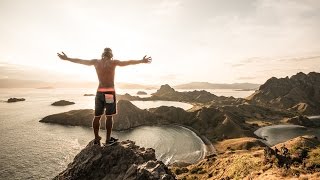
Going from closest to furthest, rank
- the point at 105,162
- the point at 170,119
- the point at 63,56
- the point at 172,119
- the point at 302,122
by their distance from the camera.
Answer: the point at 63,56, the point at 105,162, the point at 172,119, the point at 170,119, the point at 302,122

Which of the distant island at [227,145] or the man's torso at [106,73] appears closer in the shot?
the man's torso at [106,73]

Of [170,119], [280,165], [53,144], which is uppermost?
A: [280,165]

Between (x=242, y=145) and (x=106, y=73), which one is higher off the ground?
(x=106, y=73)

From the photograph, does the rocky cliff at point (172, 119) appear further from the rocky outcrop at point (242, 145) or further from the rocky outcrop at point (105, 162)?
the rocky outcrop at point (105, 162)

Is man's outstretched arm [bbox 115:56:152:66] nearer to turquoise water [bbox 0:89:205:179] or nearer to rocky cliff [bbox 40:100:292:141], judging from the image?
turquoise water [bbox 0:89:205:179]

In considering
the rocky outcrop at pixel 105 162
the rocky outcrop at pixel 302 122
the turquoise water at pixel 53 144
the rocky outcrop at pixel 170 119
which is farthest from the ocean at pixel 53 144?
the rocky outcrop at pixel 302 122

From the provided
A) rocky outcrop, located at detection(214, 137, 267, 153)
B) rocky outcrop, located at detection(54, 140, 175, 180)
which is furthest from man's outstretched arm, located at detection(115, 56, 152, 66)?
rocky outcrop, located at detection(214, 137, 267, 153)

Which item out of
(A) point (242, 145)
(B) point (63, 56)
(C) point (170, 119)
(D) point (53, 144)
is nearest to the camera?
(B) point (63, 56)

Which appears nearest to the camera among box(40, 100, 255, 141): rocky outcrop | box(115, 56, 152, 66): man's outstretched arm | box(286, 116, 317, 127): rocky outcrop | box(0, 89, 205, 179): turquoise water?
box(115, 56, 152, 66): man's outstretched arm

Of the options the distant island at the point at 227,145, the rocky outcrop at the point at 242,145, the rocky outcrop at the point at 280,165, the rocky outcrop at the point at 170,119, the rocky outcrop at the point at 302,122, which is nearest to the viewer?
the rocky outcrop at the point at 280,165

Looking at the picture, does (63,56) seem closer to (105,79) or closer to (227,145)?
(105,79)

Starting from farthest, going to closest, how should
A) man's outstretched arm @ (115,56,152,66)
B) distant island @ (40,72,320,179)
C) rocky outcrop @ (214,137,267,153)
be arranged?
rocky outcrop @ (214,137,267,153) → distant island @ (40,72,320,179) → man's outstretched arm @ (115,56,152,66)

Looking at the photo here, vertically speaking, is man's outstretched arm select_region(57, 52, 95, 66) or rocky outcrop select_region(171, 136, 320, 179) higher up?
man's outstretched arm select_region(57, 52, 95, 66)

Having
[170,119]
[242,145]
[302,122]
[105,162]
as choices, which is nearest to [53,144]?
[242,145]
